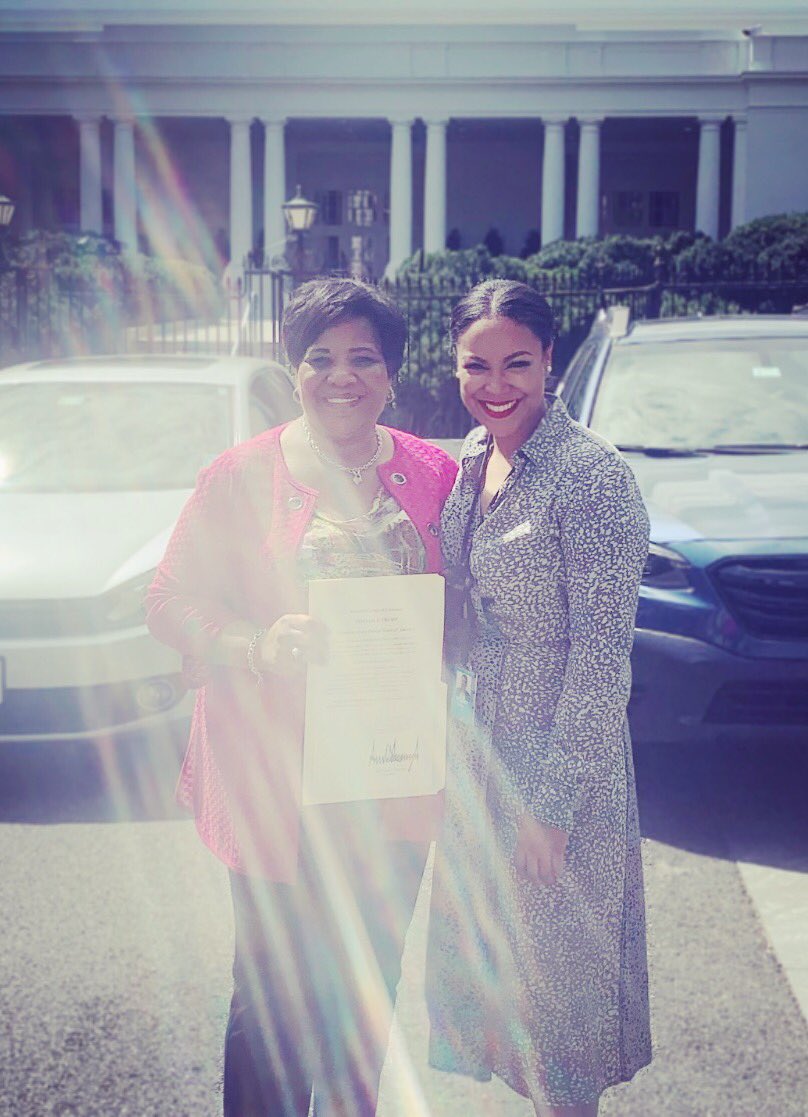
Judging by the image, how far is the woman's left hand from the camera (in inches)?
89.1

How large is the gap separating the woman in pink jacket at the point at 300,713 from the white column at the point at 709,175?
4069cm

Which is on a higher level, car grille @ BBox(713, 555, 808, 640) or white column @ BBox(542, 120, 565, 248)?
white column @ BBox(542, 120, 565, 248)

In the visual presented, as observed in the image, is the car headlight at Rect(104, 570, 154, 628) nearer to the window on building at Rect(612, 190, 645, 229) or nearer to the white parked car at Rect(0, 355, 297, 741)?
the white parked car at Rect(0, 355, 297, 741)

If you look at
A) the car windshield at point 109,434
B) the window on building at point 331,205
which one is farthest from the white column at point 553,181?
the car windshield at point 109,434

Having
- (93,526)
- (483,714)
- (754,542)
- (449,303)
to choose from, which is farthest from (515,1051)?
(449,303)

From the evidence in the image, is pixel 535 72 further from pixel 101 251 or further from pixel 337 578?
pixel 337 578

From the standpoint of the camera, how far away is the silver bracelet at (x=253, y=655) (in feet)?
7.59

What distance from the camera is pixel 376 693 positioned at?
2270mm

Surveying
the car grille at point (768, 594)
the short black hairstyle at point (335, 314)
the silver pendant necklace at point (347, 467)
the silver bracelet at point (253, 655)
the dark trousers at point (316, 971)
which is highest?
the short black hairstyle at point (335, 314)

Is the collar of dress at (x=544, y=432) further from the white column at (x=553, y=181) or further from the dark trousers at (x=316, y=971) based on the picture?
the white column at (x=553, y=181)

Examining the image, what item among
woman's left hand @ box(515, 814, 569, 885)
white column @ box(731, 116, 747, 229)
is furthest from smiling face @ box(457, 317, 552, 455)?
white column @ box(731, 116, 747, 229)

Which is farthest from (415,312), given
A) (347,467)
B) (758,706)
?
(347,467)

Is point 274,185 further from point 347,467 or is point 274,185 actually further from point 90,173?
point 347,467

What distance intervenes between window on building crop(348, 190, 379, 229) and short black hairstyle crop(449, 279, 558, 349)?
150ft
